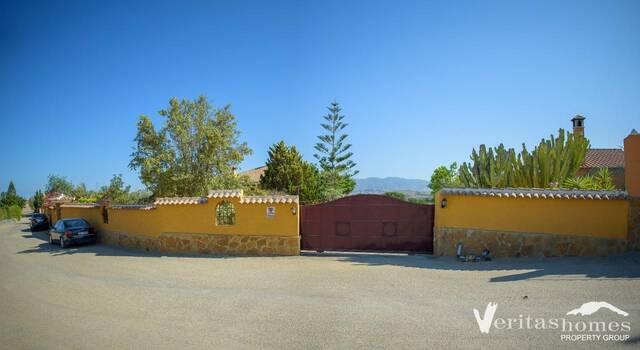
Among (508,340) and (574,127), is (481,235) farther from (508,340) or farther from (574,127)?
(574,127)

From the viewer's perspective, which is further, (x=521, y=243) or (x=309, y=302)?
(x=521, y=243)

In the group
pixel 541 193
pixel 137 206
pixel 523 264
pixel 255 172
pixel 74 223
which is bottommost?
pixel 523 264

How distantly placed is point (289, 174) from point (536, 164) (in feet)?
66.6

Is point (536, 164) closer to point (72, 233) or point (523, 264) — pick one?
point (523, 264)

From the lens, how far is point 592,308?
5828 mm

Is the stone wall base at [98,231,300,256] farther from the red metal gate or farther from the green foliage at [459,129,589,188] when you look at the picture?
the green foliage at [459,129,589,188]

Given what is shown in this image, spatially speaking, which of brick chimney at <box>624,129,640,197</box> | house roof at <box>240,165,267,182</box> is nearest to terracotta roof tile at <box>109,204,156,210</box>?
brick chimney at <box>624,129,640,197</box>

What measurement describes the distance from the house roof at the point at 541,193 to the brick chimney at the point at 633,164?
0.84 ft

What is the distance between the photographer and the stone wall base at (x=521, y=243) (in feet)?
31.8

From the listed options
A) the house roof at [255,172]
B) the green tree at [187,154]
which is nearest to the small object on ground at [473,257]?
the green tree at [187,154]

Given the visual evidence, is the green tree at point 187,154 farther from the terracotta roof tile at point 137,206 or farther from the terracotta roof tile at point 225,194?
the terracotta roof tile at point 225,194

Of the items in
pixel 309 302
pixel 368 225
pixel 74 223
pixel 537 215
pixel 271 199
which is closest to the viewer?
pixel 309 302

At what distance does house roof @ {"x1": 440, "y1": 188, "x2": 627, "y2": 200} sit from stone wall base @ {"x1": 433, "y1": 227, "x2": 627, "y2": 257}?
104cm

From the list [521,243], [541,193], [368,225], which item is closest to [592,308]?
[521,243]
